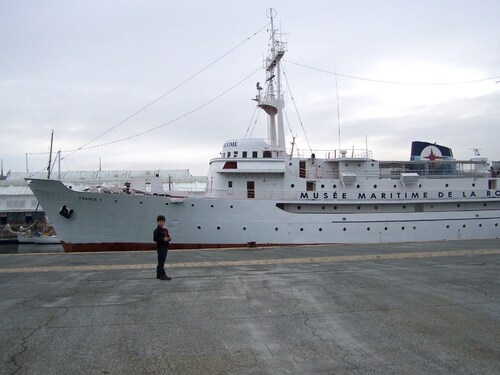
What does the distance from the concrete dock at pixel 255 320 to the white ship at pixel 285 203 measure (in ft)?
40.0

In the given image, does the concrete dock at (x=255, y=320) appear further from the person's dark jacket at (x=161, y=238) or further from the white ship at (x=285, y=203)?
the white ship at (x=285, y=203)

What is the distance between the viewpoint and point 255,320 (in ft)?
18.4

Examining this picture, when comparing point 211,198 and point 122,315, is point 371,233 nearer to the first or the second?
point 211,198

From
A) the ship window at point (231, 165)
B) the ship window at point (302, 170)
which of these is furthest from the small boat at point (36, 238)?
the ship window at point (302, 170)

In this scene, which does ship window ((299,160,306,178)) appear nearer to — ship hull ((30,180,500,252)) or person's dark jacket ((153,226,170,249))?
ship hull ((30,180,500,252))

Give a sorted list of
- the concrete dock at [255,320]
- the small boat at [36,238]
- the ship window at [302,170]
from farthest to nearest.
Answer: the small boat at [36,238] → the ship window at [302,170] → the concrete dock at [255,320]

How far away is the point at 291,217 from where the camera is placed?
23.1m

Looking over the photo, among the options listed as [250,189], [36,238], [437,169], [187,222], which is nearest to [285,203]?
[250,189]

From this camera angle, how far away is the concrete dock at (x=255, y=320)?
13.6 ft

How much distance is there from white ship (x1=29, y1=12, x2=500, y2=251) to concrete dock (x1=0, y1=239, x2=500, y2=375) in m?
12.2

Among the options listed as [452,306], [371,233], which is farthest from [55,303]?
[371,233]

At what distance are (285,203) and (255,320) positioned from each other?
18.1 meters

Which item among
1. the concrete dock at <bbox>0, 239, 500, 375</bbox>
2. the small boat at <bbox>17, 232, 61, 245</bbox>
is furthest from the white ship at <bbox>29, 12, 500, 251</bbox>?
the small boat at <bbox>17, 232, 61, 245</bbox>

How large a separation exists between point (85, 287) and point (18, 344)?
334cm
